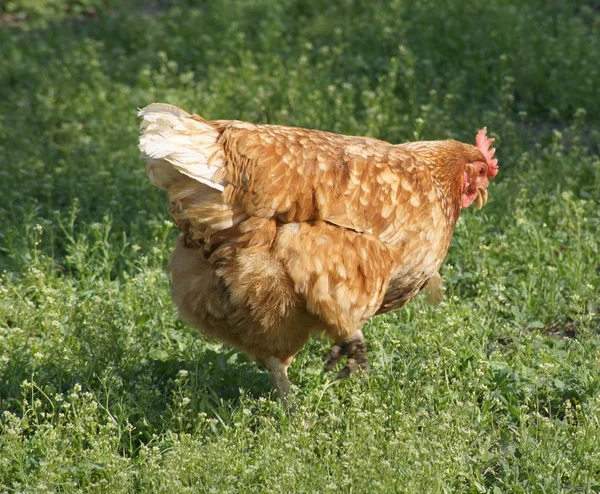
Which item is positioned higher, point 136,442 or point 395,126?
point 395,126

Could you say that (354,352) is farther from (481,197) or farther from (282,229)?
(481,197)

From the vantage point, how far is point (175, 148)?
381 cm

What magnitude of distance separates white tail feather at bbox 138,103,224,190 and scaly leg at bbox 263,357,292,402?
3.25 ft

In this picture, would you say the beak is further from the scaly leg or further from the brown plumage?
the scaly leg

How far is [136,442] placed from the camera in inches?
168

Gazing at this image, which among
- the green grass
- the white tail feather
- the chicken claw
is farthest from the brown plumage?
the green grass

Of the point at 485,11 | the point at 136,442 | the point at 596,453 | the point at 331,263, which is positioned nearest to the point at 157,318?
the point at 136,442

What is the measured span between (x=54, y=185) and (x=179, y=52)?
8.45 ft

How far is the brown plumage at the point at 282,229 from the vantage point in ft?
12.8

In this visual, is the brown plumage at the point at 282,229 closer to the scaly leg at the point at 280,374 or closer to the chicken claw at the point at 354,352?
the scaly leg at the point at 280,374

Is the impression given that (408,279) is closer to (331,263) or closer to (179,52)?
(331,263)

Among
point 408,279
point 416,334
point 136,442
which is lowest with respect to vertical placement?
point 136,442

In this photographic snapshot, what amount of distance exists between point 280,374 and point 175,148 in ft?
4.31

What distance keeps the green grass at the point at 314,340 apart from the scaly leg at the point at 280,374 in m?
0.07
